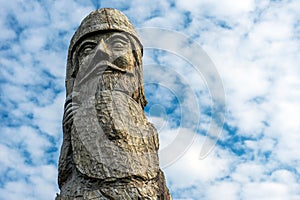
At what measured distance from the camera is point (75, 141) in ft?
23.8

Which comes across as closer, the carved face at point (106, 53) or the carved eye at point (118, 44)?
the carved face at point (106, 53)

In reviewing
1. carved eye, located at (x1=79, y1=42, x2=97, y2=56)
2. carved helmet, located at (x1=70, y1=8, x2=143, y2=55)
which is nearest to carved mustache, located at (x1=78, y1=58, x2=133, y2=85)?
carved eye, located at (x1=79, y1=42, x2=97, y2=56)

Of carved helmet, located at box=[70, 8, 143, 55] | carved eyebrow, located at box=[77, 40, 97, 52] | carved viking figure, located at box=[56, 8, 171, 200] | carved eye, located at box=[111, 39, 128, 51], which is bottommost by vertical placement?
carved viking figure, located at box=[56, 8, 171, 200]

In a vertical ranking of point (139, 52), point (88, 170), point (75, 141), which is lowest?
point (88, 170)

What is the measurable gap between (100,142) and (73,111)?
1049mm

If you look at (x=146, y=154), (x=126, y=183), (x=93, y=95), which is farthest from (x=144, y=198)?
(x=93, y=95)

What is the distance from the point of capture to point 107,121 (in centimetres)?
720

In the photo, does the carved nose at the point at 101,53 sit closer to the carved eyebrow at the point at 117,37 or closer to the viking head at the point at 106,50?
the viking head at the point at 106,50

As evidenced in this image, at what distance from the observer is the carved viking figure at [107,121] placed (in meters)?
6.75

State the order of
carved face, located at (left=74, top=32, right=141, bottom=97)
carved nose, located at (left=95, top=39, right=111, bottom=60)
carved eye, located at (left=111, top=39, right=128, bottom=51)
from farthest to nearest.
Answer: carved eye, located at (left=111, top=39, right=128, bottom=51) → carved nose, located at (left=95, top=39, right=111, bottom=60) → carved face, located at (left=74, top=32, right=141, bottom=97)

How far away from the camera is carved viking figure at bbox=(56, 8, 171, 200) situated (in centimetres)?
675

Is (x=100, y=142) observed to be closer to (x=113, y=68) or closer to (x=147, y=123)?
(x=147, y=123)

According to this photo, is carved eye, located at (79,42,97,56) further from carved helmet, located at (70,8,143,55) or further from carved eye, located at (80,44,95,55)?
carved helmet, located at (70,8,143,55)

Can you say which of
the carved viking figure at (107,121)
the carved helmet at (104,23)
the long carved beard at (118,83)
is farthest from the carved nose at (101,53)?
the carved helmet at (104,23)
